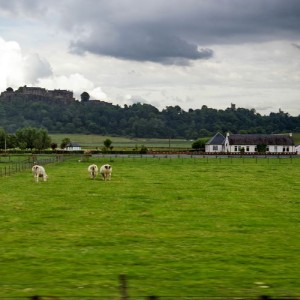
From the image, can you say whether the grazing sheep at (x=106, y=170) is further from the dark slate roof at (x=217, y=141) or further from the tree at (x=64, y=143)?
the tree at (x=64, y=143)

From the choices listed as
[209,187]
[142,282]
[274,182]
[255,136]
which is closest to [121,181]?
[209,187]

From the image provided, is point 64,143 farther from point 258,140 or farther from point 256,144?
point 258,140

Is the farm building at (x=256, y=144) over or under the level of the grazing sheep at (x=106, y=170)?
over

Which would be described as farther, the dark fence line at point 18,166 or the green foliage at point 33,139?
the green foliage at point 33,139

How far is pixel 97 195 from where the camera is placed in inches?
1273

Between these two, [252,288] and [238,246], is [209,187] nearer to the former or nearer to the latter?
[238,246]

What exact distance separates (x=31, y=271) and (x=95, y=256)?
2.30 m

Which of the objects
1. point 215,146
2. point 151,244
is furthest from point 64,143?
A: point 151,244

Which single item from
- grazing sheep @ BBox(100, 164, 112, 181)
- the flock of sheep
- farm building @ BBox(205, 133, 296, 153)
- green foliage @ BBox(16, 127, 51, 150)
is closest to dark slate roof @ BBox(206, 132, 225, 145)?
farm building @ BBox(205, 133, 296, 153)

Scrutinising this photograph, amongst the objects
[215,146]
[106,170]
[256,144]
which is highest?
[256,144]

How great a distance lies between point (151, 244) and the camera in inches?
698

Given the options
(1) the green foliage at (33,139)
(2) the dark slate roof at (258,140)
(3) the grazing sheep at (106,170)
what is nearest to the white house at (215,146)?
(2) the dark slate roof at (258,140)

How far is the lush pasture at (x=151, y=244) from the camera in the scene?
42.9ft

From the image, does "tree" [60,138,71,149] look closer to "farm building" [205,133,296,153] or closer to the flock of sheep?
"farm building" [205,133,296,153]
